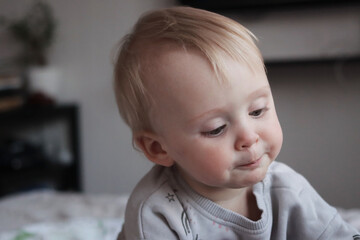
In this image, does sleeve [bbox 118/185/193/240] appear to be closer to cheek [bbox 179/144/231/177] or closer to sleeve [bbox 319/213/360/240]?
cheek [bbox 179/144/231/177]

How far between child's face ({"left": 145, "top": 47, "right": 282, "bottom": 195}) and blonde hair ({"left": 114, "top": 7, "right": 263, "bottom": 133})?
0.8 inches

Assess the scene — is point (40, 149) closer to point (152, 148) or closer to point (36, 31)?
point (36, 31)

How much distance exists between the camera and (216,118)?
67cm

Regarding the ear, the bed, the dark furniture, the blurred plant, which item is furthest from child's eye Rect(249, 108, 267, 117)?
the blurred plant

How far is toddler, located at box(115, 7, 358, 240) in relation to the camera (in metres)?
0.67

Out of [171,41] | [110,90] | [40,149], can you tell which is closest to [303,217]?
[171,41]

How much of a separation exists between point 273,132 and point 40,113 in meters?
1.91

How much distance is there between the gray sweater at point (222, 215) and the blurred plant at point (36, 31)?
1926 mm

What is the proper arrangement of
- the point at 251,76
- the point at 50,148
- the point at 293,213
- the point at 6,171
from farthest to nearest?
1. the point at 50,148
2. the point at 6,171
3. the point at 293,213
4. the point at 251,76

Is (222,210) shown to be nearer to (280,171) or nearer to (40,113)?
(280,171)

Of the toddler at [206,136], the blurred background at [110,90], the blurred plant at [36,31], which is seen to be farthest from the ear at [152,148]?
the blurred plant at [36,31]

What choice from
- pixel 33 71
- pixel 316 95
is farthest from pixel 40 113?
pixel 316 95

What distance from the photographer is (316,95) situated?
205 centimetres

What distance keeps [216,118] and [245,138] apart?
57 millimetres
